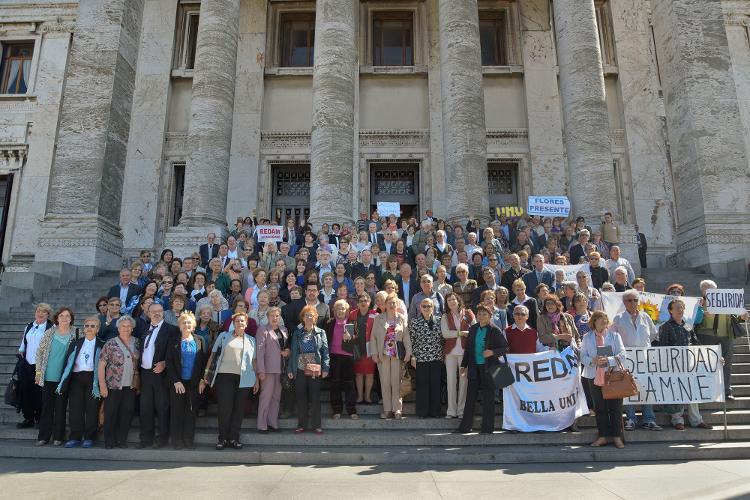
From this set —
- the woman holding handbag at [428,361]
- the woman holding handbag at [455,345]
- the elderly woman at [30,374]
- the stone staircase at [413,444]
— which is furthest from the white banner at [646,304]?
the elderly woman at [30,374]

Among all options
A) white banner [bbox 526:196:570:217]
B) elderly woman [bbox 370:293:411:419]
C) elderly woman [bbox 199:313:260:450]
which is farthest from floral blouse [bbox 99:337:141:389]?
white banner [bbox 526:196:570:217]

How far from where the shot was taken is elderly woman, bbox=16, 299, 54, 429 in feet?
27.4

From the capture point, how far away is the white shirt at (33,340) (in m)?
8.37

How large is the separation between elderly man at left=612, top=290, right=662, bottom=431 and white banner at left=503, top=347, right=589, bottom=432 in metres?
0.70

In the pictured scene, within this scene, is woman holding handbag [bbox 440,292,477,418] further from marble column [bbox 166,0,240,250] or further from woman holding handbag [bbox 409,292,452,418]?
marble column [bbox 166,0,240,250]

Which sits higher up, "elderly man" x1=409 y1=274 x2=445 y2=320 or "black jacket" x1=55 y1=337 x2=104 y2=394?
"elderly man" x1=409 y1=274 x2=445 y2=320

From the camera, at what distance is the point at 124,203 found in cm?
2200

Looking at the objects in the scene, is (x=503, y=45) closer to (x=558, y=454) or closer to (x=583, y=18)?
(x=583, y=18)

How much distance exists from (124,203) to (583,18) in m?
Answer: 19.1

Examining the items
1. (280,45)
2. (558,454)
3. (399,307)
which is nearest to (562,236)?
(399,307)

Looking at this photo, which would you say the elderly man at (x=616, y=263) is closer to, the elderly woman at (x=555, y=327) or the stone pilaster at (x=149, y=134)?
the elderly woman at (x=555, y=327)

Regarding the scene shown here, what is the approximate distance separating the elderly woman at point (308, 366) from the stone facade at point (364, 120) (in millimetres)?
8715

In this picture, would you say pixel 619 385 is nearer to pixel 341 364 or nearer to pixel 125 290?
pixel 341 364

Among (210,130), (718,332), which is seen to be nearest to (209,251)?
(210,130)
